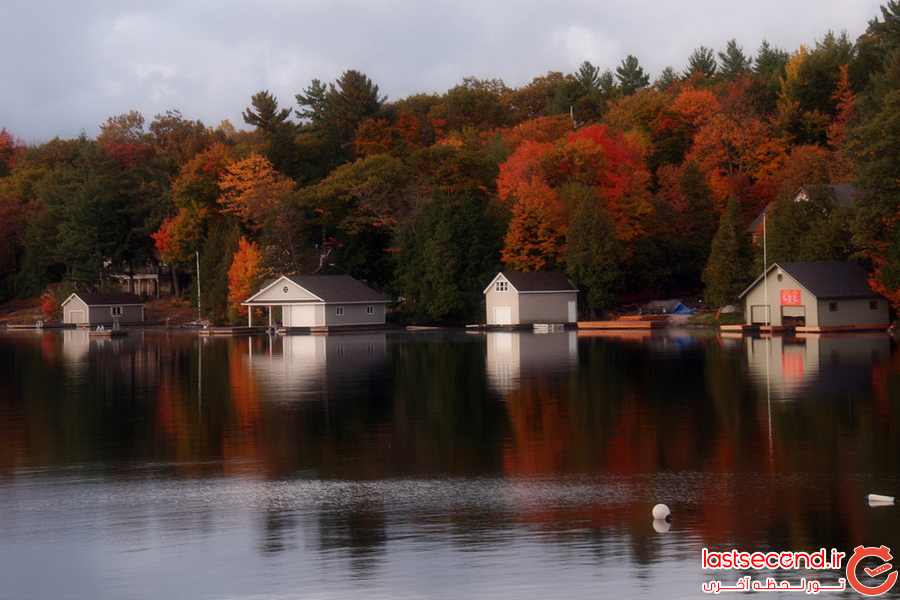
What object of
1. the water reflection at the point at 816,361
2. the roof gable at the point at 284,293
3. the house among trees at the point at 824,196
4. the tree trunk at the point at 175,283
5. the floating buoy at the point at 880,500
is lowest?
the floating buoy at the point at 880,500

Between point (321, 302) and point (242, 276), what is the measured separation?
460 inches

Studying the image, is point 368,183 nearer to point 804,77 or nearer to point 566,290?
point 566,290

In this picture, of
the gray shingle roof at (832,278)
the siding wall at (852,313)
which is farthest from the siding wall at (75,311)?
the siding wall at (852,313)

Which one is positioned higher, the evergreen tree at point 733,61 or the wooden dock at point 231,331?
the evergreen tree at point 733,61

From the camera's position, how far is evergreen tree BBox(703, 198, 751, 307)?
236 feet

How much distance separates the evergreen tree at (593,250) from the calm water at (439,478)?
109ft

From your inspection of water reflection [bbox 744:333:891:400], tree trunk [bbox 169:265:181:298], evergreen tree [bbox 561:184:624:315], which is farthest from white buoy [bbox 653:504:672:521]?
tree trunk [bbox 169:265:181:298]

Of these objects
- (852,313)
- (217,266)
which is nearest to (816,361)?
(852,313)

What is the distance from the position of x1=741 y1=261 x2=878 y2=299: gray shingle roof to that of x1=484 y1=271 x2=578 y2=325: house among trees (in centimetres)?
1780

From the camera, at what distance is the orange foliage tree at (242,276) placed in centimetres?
9069

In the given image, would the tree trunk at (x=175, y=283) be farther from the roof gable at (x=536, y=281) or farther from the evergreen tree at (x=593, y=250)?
the evergreen tree at (x=593, y=250)

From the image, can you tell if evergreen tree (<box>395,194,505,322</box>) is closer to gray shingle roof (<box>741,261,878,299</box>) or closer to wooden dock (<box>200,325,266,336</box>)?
wooden dock (<box>200,325,266,336</box>)

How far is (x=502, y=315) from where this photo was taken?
262ft

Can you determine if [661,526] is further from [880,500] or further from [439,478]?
[439,478]
